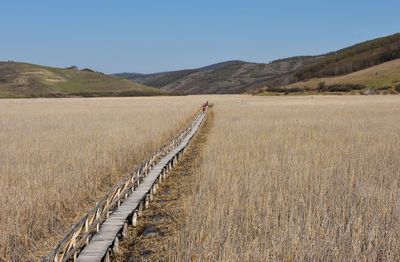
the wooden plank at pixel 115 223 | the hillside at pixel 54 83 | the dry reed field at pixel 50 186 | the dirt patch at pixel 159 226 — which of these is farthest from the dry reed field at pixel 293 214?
the hillside at pixel 54 83

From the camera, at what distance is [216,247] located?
398cm

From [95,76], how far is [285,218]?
643ft

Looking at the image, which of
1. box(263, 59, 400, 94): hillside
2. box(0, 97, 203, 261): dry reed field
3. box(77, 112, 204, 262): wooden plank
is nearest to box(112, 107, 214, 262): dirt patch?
box(77, 112, 204, 262): wooden plank

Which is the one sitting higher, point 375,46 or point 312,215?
point 375,46

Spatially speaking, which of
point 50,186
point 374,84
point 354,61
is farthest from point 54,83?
point 50,186

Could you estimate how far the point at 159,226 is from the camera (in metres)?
Result: 5.43

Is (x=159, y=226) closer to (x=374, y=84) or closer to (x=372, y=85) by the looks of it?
(x=372, y=85)

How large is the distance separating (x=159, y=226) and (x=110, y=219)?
95 centimetres

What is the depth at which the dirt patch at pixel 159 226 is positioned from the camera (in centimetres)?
447

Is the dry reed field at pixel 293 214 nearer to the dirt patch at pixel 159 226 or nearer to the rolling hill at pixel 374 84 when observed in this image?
the dirt patch at pixel 159 226

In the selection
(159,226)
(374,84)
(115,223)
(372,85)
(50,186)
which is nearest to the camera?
(115,223)

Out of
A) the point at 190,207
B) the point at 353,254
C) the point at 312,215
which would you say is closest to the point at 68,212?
the point at 190,207

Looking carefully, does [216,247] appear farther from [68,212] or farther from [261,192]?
[68,212]

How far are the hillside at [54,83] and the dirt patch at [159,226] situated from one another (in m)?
129
